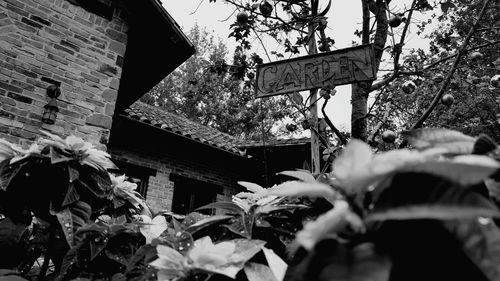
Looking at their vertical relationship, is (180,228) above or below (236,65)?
below

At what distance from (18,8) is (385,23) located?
3.99 meters

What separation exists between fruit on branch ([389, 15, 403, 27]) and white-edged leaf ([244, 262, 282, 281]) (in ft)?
10.1

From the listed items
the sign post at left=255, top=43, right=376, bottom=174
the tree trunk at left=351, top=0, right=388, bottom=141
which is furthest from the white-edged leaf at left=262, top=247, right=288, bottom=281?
the tree trunk at left=351, top=0, right=388, bottom=141

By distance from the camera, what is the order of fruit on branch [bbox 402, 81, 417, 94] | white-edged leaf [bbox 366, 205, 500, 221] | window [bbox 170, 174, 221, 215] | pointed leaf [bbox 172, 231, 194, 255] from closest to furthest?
1. white-edged leaf [bbox 366, 205, 500, 221]
2. pointed leaf [bbox 172, 231, 194, 255]
3. fruit on branch [bbox 402, 81, 417, 94]
4. window [bbox 170, 174, 221, 215]

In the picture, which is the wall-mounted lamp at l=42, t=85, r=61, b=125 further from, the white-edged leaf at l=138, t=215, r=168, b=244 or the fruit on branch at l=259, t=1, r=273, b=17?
the white-edged leaf at l=138, t=215, r=168, b=244

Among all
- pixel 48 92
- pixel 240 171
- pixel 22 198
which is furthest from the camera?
pixel 240 171

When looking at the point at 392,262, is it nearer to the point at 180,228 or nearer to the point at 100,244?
the point at 180,228

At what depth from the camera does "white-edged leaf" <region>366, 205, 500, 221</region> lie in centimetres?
38

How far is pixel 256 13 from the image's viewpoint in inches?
147

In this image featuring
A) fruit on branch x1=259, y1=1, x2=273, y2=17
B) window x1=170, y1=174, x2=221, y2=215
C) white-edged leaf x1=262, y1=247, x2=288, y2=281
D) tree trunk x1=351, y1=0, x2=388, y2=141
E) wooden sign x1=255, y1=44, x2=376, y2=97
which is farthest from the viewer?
window x1=170, y1=174, x2=221, y2=215

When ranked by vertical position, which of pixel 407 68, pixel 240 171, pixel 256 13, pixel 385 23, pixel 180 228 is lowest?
pixel 180 228

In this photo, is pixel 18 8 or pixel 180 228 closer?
pixel 180 228

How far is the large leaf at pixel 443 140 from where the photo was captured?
569mm

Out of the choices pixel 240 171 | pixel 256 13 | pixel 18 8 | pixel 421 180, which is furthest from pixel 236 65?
pixel 240 171
